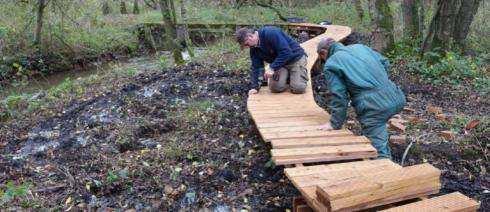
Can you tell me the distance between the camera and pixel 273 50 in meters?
7.46

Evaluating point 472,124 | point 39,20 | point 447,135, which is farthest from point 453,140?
point 39,20

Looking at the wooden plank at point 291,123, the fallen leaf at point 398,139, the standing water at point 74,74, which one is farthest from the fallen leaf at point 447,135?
the standing water at point 74,74

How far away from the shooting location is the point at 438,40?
10.9 m

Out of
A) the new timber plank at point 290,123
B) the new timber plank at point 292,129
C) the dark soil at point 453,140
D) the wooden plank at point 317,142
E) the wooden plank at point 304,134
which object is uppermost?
the wooden plank at point 317,142

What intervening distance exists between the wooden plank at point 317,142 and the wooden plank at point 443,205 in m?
1.37

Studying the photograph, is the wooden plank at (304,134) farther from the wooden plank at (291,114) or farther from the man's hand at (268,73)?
the man's hand at (268,73)

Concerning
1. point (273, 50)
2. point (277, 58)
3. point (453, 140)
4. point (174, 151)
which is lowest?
point (453, 140)

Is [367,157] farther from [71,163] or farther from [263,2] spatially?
[263,2]

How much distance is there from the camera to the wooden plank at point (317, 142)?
509cm

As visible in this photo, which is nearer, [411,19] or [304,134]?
[304,134]

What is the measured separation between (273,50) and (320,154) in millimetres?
2992

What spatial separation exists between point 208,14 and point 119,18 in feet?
14.7

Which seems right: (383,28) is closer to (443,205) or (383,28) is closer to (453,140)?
(453,140)

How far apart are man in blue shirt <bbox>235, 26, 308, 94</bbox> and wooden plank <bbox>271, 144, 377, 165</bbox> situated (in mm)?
2583
